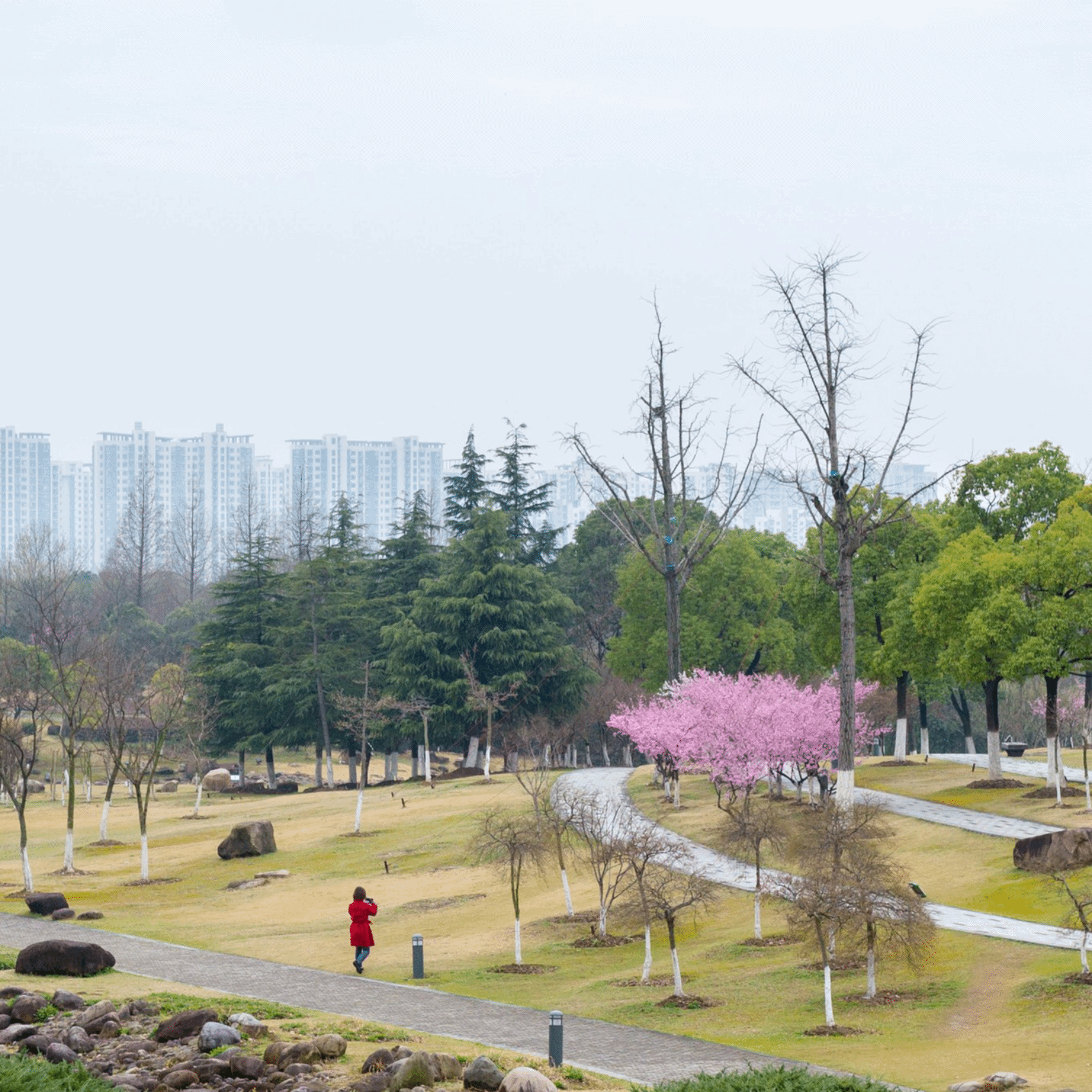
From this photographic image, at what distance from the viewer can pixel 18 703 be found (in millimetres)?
59375

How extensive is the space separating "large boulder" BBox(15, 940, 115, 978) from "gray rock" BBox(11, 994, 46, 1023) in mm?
3164

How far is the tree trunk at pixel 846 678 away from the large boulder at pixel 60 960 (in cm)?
Result: 1899

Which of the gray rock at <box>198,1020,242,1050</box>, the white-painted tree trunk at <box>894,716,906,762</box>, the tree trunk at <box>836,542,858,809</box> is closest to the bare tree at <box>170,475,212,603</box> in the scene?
the white-painted tree trunk at <box>894,716,906,762</box>

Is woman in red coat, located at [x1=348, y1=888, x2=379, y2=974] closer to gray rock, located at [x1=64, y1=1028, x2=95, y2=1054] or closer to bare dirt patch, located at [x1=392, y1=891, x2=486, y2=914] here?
bare dirt patch, located at [x1=392, y1=891, x2=486, y2=914]

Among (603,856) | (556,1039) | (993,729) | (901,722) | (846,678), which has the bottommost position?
(556,1039)

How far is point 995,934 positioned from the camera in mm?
24062

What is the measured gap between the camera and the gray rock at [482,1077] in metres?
14.8

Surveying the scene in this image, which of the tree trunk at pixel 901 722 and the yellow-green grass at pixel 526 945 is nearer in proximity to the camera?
the yellow-green grass at pixel 526 945

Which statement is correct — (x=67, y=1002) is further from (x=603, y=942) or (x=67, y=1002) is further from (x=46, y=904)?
(x=46, y=904)

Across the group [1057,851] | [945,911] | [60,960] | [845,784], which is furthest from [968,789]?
[60,960]

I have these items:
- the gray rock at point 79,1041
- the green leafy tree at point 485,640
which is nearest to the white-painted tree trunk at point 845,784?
the gray rock at point 79,1041

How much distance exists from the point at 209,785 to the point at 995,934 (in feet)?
180

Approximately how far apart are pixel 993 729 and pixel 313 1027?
30.0 meters

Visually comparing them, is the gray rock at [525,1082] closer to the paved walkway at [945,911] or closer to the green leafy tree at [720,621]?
the paved walkway at [945,911]
